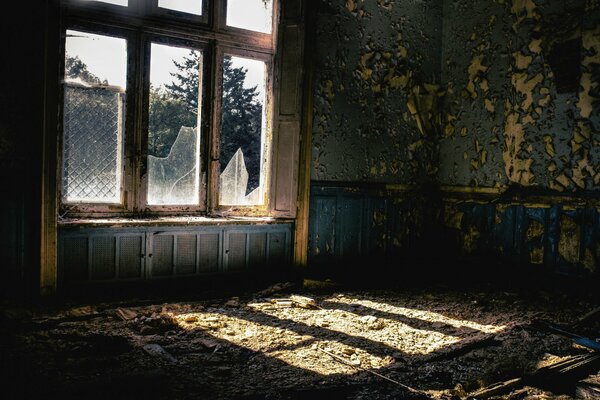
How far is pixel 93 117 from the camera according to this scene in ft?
12.1

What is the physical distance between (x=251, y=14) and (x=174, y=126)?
128cm

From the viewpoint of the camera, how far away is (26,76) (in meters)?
3.29

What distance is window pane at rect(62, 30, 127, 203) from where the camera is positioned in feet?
11.8

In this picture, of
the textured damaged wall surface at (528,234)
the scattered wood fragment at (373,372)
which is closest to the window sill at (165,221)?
the scattered wood fragment at (373,372)

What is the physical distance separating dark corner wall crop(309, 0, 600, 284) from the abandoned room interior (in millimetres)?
21

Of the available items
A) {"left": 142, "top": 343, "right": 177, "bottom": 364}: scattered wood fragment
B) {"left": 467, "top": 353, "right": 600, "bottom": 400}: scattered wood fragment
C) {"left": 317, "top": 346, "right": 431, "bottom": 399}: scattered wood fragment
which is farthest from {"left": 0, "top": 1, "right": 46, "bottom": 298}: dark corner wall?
{"left": 467, "top": 353, "right": 600, "bottom": 400}: scattered wood fragment

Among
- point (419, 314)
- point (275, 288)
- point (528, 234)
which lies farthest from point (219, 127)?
point (528, 234)

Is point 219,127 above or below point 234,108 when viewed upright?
below

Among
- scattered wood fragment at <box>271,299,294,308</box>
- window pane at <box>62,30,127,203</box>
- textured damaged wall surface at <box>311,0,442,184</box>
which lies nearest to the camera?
window pane at <box>62,30,127,203</box>

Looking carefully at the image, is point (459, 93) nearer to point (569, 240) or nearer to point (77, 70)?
point (569, 240)

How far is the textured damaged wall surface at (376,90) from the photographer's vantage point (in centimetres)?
452

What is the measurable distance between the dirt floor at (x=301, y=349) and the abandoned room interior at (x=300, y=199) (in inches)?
0.7

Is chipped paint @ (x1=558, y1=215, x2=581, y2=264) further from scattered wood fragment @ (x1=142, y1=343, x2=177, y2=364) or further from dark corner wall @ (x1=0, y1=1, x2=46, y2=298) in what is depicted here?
dark corner wall @ (x1=0, y1=1, x2=46, y2=298)

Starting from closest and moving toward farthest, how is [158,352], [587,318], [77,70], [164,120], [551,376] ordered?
[551,376] < [158,352] < [587,318] < [77,70] < [164,120]
